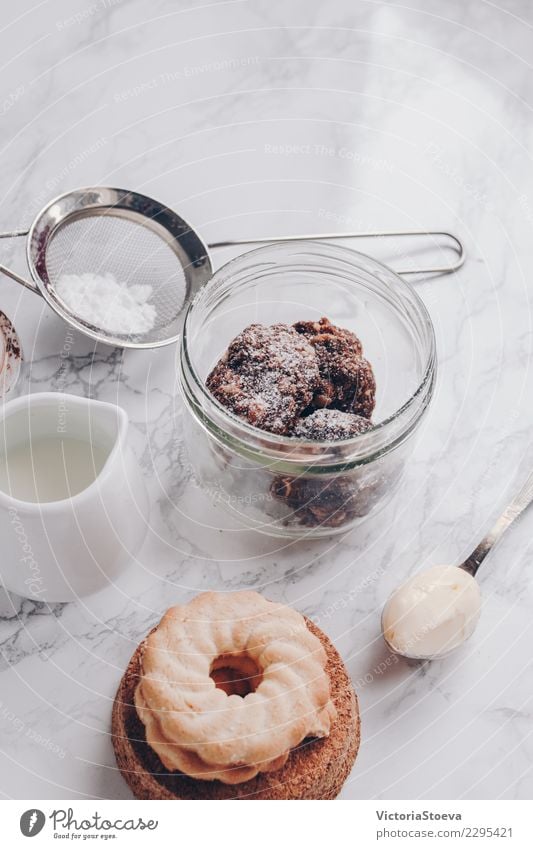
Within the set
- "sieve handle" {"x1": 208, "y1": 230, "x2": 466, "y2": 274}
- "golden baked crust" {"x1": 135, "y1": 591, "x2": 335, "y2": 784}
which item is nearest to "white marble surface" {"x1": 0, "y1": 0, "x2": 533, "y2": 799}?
"sieve handle" {"x1": 208, "y1": 230, "x2": 466, "y2": 274}

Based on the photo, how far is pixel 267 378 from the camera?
1.16 metres

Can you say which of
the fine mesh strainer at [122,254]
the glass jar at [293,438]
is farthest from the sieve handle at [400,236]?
the glass jar at [293,438]

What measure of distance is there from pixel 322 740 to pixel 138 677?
0.22 m

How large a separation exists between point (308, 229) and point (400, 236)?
5.4 inches

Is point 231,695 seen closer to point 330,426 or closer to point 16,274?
point 330,426

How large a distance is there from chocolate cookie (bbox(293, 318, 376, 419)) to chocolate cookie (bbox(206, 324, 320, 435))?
0.01 m

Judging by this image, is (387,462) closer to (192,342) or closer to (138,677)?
(192,342)

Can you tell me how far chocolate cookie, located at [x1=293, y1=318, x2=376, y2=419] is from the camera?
1192mm

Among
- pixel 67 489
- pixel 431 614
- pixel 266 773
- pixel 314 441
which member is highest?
pixel 314 441

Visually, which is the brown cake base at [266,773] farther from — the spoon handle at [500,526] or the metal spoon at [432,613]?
the spoon handle at [500,526]

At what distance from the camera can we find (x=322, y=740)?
110cm

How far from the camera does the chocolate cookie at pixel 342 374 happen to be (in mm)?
1192

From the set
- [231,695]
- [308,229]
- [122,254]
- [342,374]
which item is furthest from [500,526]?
[122,254]
